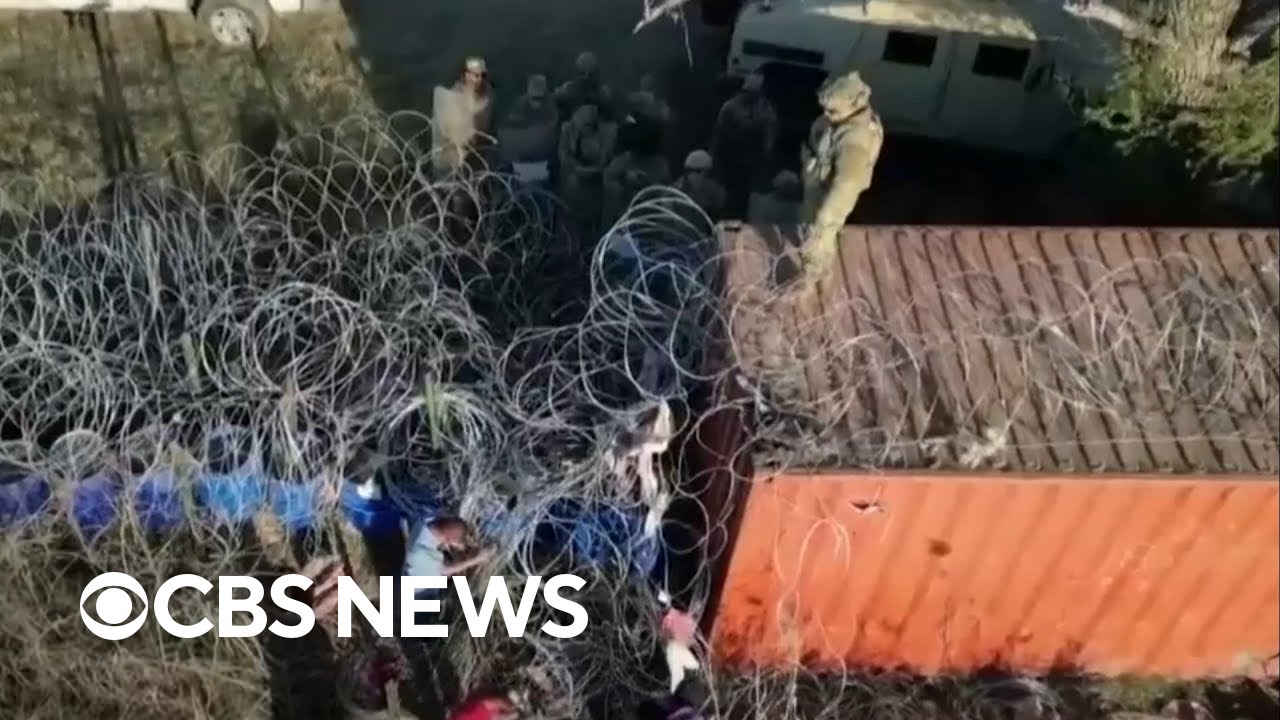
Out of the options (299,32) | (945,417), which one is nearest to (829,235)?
(945,417)

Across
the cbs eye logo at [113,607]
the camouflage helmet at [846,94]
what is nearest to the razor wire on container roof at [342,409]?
the cbs eye logo at [113,607]

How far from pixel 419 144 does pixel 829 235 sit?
414 centimetres

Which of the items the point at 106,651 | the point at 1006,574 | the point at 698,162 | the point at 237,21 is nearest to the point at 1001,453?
the point at 1006,574

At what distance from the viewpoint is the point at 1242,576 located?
808 cm

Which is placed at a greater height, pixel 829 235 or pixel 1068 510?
pixel 829 235

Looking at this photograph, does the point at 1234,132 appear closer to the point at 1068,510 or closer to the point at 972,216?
the point at 972,216

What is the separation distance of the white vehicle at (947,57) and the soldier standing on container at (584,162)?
69.9 inches

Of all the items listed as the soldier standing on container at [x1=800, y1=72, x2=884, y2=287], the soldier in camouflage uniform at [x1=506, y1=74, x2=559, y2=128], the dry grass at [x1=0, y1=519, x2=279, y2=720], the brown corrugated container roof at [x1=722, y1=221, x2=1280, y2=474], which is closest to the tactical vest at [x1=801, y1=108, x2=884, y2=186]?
the soldier standing on container at [x1=800, y1=72, x2=884, y2=287]

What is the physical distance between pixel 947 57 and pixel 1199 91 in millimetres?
1755

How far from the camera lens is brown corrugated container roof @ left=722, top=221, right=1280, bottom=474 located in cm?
759

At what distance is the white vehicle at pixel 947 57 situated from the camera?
10492 millimetres

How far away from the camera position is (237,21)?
1163cm

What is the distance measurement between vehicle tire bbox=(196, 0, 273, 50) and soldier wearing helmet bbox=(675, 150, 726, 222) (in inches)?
149

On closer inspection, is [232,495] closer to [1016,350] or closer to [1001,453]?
[1001,453]
